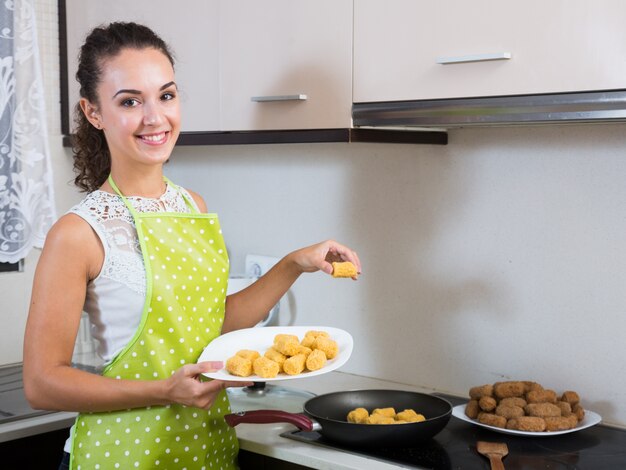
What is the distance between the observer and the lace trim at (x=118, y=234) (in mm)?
1539

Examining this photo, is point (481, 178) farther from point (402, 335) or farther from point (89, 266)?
point (89, 266)

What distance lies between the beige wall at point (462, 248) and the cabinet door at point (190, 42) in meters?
0.34

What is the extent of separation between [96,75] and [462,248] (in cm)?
93

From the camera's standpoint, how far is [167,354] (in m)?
1.58

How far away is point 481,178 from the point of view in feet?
6.51

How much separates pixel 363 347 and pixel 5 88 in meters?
1.20

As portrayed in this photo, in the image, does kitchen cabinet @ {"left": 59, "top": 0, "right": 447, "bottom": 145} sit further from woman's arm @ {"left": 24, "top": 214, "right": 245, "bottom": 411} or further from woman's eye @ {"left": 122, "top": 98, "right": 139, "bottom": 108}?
woman's arm @ {"left": 24, "top": 214, "right": 245, "bottom": 411}

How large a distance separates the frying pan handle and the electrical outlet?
77 cm

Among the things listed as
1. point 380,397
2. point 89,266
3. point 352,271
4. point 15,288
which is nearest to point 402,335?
point 380,397

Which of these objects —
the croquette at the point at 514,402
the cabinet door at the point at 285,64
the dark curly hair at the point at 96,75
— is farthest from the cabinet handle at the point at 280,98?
the croquette at the point at 514,402

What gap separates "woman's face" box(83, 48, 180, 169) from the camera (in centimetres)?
155

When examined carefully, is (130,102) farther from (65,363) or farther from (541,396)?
(541,396)

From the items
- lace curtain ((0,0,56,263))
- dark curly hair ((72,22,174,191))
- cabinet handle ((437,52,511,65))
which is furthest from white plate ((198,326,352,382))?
lace curtain ((0,0,56,263))

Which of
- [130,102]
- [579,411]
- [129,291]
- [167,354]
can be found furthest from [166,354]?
[579,411]
